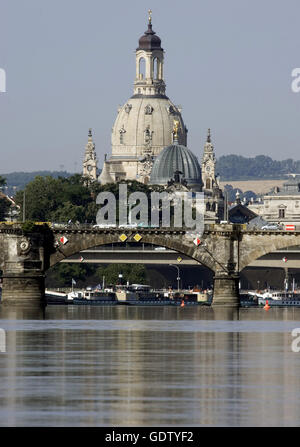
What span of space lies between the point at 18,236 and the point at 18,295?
5916mm

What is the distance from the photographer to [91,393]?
51969mm

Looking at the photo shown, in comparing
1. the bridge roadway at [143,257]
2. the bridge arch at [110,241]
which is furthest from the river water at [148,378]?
the bridge roadway at [143,257]

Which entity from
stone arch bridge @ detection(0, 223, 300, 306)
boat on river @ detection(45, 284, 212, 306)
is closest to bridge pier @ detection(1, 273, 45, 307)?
stone arch bridge @ detection(0, 223, 300, 306)

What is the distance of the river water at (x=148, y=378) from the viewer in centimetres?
4644

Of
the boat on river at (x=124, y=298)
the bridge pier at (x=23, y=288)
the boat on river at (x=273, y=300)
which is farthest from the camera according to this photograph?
the boat on river at (x=273, y=300)

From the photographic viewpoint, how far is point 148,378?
188ft

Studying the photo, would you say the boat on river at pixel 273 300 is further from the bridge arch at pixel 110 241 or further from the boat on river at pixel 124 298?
the bridge arch at pixel 110 241

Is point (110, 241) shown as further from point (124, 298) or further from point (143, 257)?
point (124, 298)

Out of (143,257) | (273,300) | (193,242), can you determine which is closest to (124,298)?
(273,300)

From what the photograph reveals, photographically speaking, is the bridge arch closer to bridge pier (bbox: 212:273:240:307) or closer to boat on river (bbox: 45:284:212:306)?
bridge pier (bbox: 212:273:240:307)

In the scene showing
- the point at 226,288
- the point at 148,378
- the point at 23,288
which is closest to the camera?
the point at 148,378
